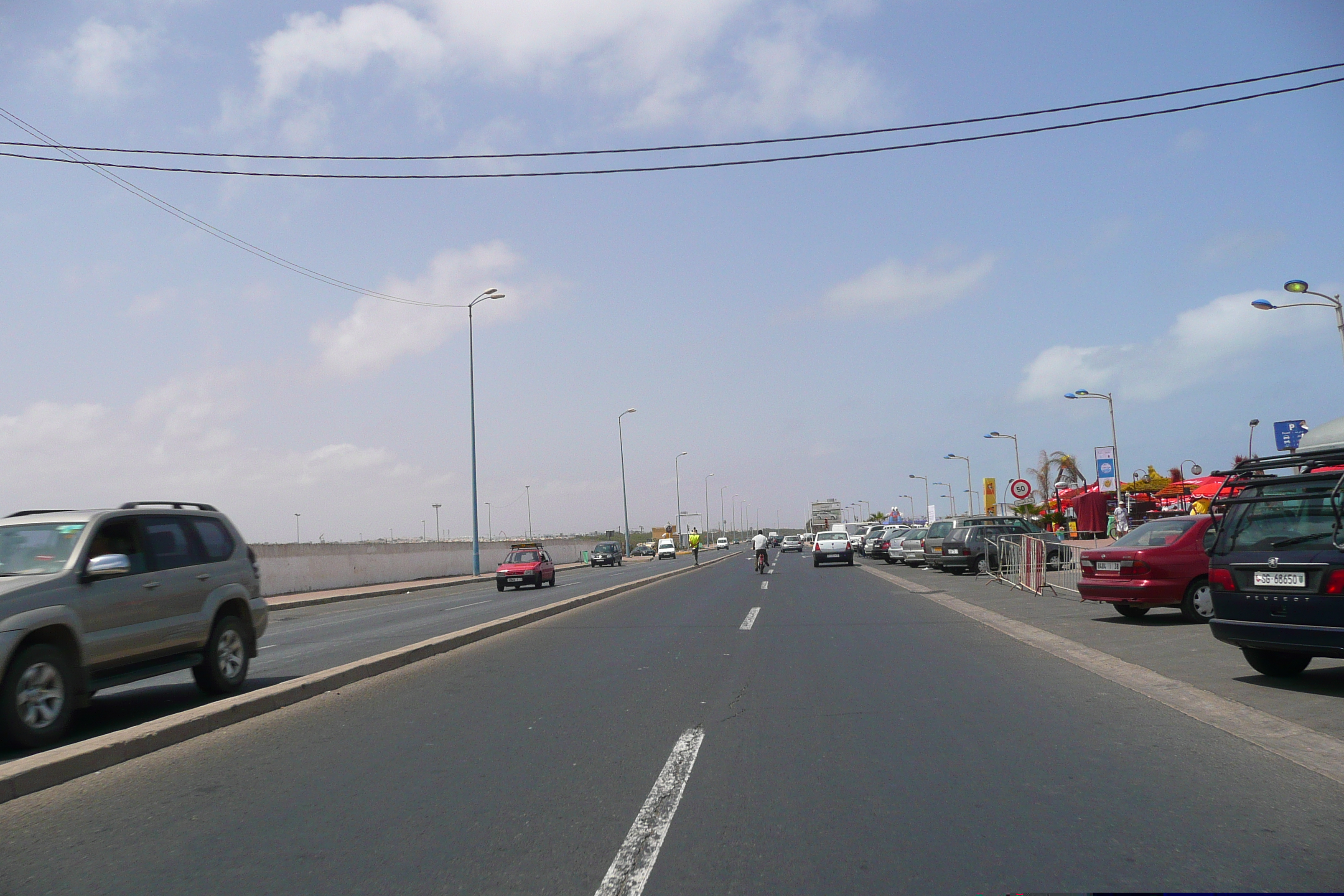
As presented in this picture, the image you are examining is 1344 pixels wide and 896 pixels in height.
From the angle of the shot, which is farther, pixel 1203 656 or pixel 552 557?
pixel 552 557

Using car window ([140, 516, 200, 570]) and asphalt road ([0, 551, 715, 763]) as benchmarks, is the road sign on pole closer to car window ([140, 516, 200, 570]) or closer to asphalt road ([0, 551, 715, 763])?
asphalt road ([0, 551, 715, 763])

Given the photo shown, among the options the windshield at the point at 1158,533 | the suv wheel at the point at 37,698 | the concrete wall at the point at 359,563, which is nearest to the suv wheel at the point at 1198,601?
the windshield at the point at 1158,533

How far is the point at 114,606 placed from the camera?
8195 mm

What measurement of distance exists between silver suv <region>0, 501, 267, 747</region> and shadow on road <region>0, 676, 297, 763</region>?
0.19 m

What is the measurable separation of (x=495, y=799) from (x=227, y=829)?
1423mm

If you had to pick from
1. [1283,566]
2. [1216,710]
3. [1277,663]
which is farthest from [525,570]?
[1216,710]

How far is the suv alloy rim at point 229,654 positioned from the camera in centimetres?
960

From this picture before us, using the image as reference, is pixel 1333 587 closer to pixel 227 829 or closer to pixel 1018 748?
pixel 1018 748

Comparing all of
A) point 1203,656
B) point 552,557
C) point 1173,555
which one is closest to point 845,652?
point 1203,656

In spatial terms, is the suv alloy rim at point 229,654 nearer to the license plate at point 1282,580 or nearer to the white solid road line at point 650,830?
the white solid road line at point 650,830

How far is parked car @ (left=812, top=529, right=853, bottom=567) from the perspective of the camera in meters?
41.3

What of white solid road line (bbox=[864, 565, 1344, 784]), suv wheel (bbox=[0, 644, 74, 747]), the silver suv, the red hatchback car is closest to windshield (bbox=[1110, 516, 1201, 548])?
the red hatchback car

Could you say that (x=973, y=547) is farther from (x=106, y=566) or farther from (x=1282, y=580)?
(x=106, y=566)

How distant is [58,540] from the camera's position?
8156 mm
